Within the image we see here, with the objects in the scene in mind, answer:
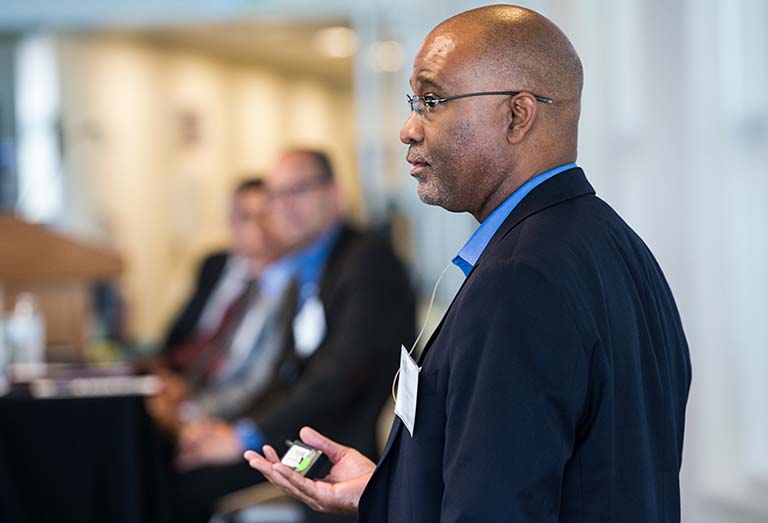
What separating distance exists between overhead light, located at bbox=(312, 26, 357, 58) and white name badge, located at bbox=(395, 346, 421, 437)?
7.20 meters

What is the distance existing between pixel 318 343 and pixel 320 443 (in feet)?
5.76

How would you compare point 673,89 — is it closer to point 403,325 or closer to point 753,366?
point 753,366

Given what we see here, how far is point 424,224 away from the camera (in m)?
6.25

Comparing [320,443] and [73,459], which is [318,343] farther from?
[320,443]

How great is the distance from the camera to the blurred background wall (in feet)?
9.70

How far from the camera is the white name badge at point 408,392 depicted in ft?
4.02

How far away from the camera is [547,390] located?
1.12m

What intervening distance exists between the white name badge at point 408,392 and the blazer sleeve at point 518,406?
0.09 m

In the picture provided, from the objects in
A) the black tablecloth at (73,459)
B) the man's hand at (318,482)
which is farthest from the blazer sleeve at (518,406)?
the black tablecloth at (73,459)

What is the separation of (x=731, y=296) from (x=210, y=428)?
1.59 m

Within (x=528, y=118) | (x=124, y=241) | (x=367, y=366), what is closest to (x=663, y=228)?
(x=367, y=366)

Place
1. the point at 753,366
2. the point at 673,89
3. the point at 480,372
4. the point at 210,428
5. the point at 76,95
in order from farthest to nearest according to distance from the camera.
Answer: the point at 76,95 → the point at 210,428 → the point at 673,89 → the point at 753,366 → the point at 480,372

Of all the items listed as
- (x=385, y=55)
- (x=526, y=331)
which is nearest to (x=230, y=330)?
(x=385, y=55)

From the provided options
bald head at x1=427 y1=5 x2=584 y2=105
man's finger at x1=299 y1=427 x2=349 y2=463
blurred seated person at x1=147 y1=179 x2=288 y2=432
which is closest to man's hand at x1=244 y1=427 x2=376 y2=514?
man's finger at x1=299 y1=427 x2=349 y2=463
